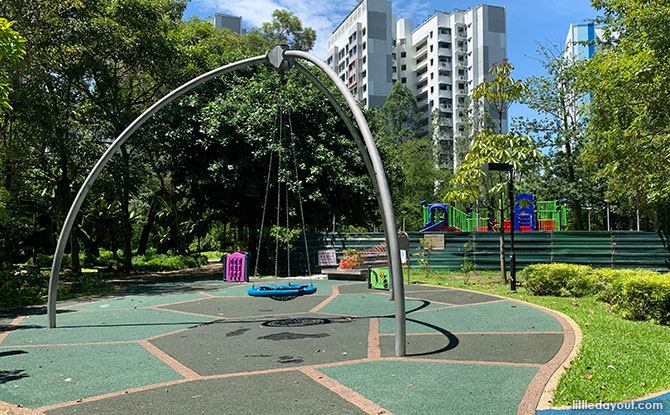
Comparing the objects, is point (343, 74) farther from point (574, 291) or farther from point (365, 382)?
point (365, 382)

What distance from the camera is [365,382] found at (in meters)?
5.60

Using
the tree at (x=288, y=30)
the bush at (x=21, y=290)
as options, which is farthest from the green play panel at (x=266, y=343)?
the tree at (x=288, y=30)

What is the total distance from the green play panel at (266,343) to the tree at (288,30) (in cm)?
4267

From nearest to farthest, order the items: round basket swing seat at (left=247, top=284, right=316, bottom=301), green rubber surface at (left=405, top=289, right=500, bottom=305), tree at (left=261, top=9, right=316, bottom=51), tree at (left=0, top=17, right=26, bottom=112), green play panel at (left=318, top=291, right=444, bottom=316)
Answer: tree at (left=0, top=17, right=26, bottom=112), round basket swing seat at (left=247, top=284, right=316, bottom=301), green play panel at (left=318, top=291, right=444, bottom=316), green rubber surface at (left=405, top=289, right=500, bottom=305), tree at (left=261, top=9, right=316, bottom=51)

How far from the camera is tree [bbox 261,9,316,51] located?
48.9 m

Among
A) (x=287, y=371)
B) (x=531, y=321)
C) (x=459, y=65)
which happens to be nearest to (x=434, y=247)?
(x=531, y=321)

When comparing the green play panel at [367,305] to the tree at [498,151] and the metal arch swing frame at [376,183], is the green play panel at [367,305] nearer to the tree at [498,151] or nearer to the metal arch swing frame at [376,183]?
the metal arch swing frame at [376,183]

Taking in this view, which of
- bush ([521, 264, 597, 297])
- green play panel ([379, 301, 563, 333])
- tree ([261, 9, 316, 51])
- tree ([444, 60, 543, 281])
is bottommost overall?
green play panel ([379, 301, 563, 333])

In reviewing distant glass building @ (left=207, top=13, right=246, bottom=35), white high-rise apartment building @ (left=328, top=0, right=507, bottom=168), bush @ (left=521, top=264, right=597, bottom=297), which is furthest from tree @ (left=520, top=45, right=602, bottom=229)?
distant glass building @ (left=207, top=13, right=246, bottom=35)

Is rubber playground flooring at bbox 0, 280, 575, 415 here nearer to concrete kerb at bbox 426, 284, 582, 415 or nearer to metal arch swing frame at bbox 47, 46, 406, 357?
concrete kerb at bbox 426, 284, 582, 415

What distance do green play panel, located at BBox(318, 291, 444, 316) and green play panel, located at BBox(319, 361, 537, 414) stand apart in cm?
457

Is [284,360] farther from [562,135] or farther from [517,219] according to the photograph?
[562,135]

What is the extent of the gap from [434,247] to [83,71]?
49.1ft

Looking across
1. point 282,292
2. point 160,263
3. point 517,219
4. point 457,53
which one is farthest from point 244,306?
point 457,53
